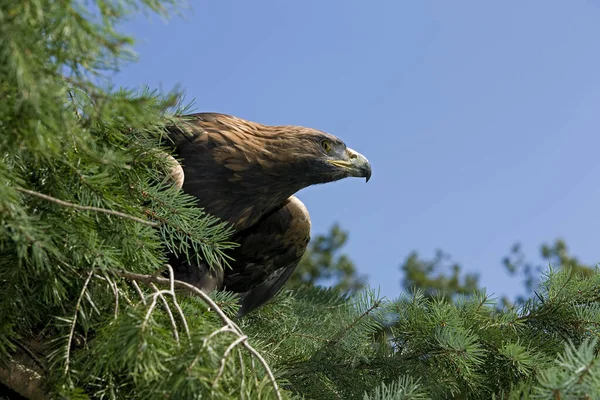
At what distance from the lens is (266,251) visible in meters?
4.44

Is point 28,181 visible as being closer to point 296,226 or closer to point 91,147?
point 91,147

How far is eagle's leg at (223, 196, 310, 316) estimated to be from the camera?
4406 mm

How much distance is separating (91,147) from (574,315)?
2.24 meters

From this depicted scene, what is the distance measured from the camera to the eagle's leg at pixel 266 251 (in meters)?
4.41

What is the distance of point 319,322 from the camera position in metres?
4.05

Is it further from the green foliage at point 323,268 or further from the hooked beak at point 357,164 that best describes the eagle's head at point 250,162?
the green foliage at point 323,268

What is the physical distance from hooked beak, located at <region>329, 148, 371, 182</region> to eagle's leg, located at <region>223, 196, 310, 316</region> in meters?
0.37

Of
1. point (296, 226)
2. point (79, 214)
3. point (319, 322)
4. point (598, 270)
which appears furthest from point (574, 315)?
point (79, 214)

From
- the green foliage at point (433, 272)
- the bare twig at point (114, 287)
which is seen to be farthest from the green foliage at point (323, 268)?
the bare twig at point (114, 287)

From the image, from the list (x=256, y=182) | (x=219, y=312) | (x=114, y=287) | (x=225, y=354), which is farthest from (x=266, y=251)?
(x=225, y=354)

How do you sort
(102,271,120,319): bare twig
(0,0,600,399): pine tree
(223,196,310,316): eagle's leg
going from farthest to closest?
(223,196,310,316): eagle's leg < (102,271,120,319): bare twig < (0,0,600,399): pine tree

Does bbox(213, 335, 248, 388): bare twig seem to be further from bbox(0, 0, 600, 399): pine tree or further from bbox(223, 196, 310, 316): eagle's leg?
bbox(223, 196, 310, 316): eagle's leg

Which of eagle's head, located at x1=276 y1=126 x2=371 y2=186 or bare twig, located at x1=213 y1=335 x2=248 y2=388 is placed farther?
eagle's head, located at x1=276 y1=126 x2=371 y2=186

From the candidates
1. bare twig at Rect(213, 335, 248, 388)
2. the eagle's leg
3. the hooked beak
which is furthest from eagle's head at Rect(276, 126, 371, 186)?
bare twig at Rect(213, 335, 248, 388)
